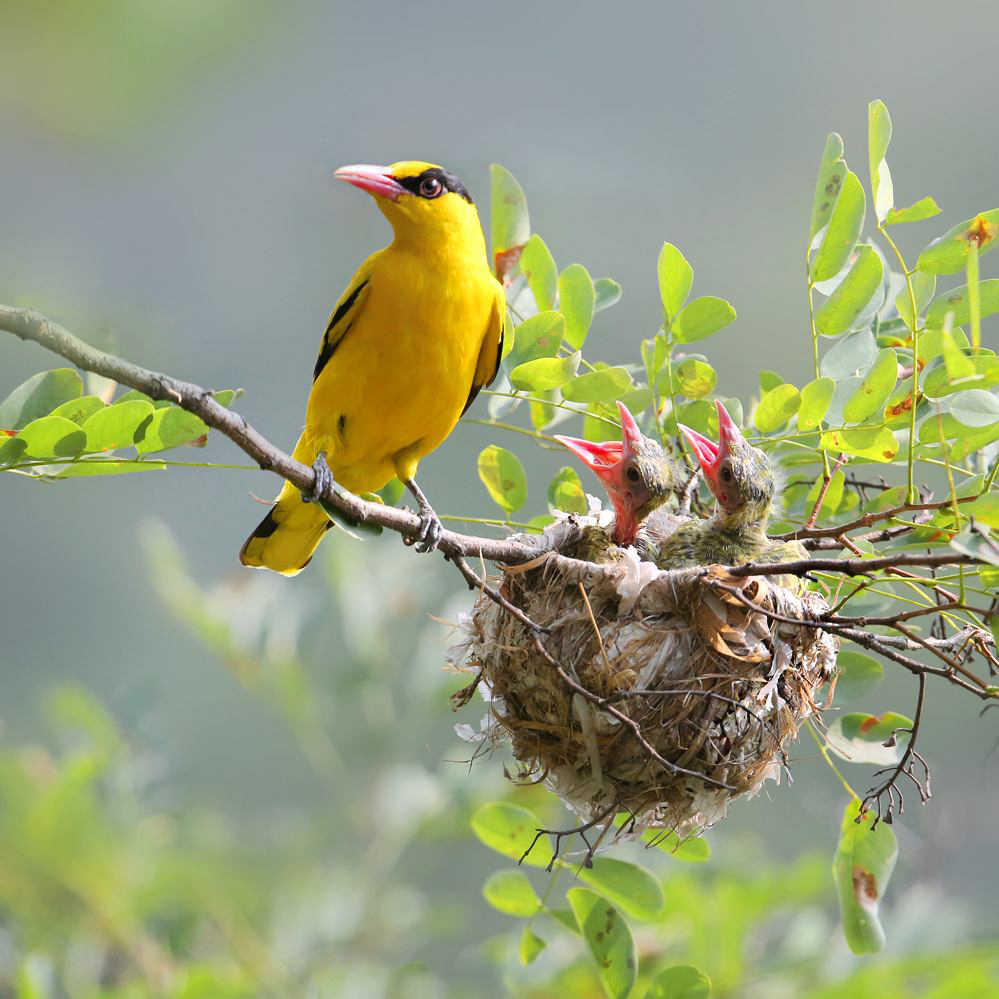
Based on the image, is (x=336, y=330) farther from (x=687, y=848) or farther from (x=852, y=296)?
(x=687, y=848)

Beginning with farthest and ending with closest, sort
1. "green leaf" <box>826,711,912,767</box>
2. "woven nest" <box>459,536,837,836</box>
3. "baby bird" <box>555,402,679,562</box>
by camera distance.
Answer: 1. "baby bird" <box>555,402,679,562</box>
2. "green leaf" <box>826,711,912,767</box>
3. "woven nest" <box>459,536,837,836</box>

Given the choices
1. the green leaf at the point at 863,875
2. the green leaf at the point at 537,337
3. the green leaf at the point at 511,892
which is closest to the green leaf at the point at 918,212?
the green leaf at the point at 537,337

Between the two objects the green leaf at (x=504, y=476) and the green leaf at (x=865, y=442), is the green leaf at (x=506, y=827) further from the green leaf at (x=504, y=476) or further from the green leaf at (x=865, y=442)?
the green leaf at (x=865, y=442)

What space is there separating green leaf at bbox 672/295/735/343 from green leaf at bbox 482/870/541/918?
1.26 m

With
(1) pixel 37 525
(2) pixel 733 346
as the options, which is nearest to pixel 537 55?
(2) pixel 733 346

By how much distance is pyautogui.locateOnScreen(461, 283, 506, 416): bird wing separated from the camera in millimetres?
3305

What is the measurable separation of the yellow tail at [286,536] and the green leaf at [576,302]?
3.43 ft

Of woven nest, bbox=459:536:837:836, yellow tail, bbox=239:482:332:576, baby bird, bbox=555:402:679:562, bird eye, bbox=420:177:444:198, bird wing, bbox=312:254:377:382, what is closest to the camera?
woven nest, bbox=459:536:837:836

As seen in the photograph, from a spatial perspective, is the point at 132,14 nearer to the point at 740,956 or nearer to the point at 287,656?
the point at 287,656

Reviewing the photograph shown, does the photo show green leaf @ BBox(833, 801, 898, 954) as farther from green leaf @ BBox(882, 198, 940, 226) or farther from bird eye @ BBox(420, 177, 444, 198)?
bird eye @ BBox(420, 177, 444, 198)

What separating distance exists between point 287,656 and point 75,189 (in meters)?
15.6

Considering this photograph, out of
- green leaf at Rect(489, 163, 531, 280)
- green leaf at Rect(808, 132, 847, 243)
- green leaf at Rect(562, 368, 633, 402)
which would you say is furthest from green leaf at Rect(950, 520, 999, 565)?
green leaf at Rect(489, 163, 531, 280)

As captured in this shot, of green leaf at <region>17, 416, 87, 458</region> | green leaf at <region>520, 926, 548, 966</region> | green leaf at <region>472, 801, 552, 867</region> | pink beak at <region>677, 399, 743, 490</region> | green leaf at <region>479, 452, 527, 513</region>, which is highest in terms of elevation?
green leaf at <region>17, 416, 87, 458</region>

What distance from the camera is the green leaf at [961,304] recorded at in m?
2.35
